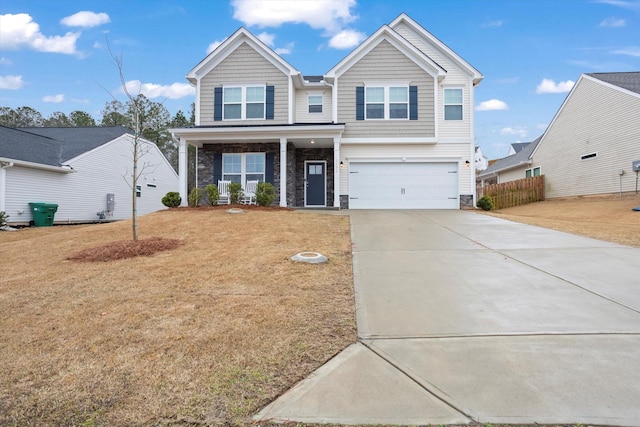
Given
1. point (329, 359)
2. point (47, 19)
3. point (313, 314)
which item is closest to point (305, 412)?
point (329, 359)

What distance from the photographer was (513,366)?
2.90 metres

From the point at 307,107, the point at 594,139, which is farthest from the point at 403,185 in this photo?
the point at 594,139

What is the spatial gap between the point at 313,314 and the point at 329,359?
986mm

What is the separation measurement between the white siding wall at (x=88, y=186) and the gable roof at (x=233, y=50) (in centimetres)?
533

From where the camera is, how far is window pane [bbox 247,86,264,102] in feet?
52.6

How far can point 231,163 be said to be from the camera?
53.2 ft

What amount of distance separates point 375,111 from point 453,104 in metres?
3.63

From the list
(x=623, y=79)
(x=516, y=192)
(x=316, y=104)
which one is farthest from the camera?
(x=516, y=192)

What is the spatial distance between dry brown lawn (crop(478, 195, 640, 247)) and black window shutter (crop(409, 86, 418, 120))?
5.44m

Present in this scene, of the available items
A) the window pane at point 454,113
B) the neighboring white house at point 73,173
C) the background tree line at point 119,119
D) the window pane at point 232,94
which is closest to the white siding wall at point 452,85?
the window pane at point 454,113

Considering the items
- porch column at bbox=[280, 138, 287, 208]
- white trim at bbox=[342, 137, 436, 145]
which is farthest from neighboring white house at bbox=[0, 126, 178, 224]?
white trim at bbox=[342, 137, 436, 145]

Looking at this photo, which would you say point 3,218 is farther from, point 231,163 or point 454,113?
point 454,113

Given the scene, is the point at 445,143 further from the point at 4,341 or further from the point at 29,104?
the point at 29,104

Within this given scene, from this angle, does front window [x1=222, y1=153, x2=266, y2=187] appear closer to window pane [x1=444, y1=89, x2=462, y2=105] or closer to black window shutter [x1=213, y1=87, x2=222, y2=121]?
black window shutter [x1=213, y1=87, x2=222, y2=121]
